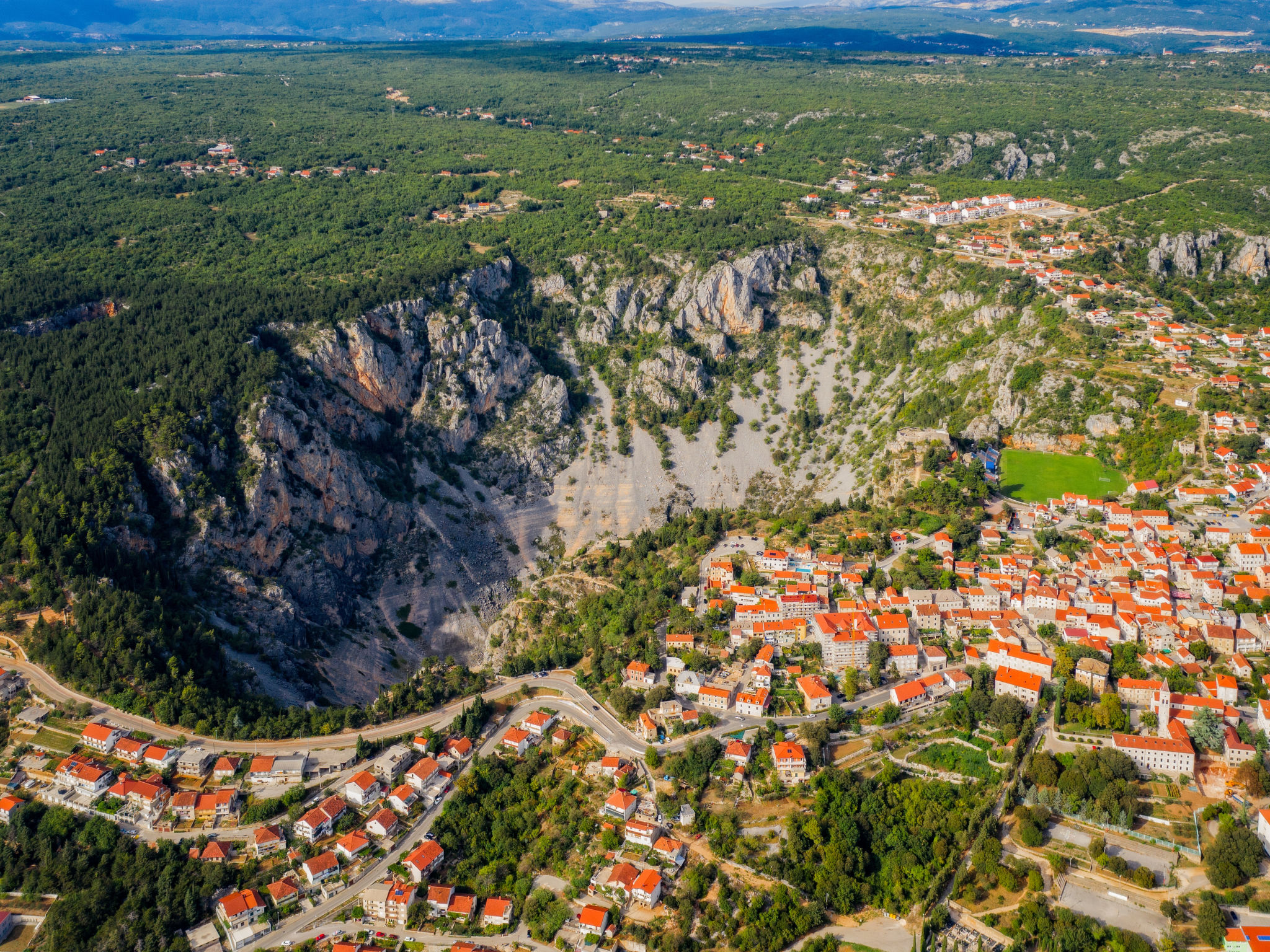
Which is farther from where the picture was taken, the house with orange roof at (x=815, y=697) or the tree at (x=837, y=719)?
the house with orange roof at (x=815, y=697)

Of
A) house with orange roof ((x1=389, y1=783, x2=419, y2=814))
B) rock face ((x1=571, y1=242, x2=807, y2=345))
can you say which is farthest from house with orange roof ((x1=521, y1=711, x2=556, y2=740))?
A: rock face ((x1=571, y1=242, x2=807, y2=345))

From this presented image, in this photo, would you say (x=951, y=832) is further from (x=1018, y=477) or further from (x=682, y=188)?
(x=682, y=188)

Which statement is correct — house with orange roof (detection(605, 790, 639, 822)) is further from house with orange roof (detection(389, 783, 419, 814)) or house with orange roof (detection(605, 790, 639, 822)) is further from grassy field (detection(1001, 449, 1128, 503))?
grassy field (detection(1001, 449, 1128, 503))

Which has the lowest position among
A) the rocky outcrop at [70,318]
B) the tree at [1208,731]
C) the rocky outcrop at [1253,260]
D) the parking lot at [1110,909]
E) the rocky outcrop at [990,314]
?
the parking lot at [1110,909]

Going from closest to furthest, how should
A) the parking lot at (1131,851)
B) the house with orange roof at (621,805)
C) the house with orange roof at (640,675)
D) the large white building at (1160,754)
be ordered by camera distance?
1. the parking lot at (1131,851)
2. the house with orange roof at (621,805)
3. the large white building at (1160,754)
4. the house with orange roof at (640,675)

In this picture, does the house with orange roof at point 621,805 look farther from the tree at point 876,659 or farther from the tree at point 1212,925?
the tree at point 1212,925

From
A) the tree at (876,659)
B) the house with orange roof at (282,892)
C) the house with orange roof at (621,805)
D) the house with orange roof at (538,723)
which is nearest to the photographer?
the house with orange roof at (282,892)

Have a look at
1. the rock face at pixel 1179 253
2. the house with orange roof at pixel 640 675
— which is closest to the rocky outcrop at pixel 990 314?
the rock face at pixel 1179 253
